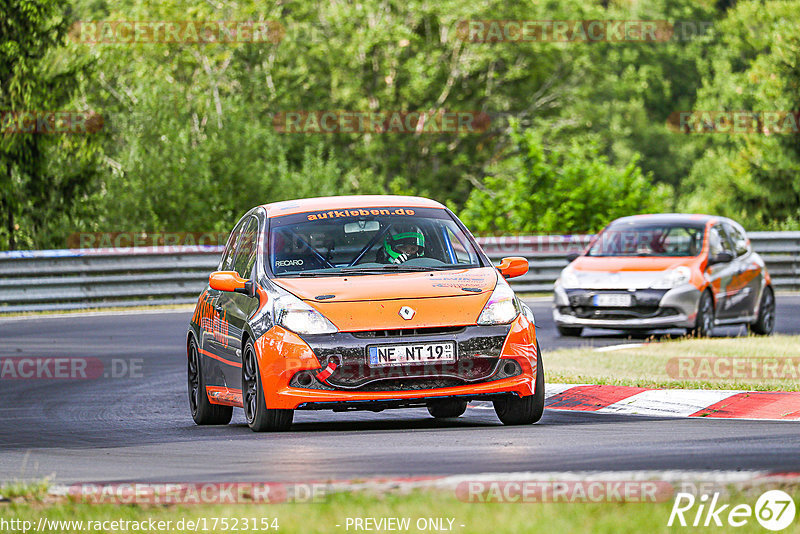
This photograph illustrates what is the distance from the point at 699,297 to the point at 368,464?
436 inches

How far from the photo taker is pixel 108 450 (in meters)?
9.12

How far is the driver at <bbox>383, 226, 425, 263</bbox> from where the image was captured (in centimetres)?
1037

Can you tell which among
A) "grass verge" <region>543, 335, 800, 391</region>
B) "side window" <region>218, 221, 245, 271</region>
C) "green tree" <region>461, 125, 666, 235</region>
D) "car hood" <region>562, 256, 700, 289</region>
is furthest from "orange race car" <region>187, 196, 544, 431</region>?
"green tree" <region>461, 125, 666, 235</region>

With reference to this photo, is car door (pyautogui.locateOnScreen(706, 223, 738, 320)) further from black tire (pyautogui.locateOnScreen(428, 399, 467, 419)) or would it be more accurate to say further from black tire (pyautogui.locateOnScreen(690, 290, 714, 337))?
black tire (pyautogui.locateOnScreen(428, 399, 467, 419))

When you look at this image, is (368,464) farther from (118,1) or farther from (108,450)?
(118,1)

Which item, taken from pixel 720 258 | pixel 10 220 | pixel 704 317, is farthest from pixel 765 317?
pixel 10 220

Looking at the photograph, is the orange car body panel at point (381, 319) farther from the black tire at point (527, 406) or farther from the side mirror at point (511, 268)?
the side mirror at point (511, 268)

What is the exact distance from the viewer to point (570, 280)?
18.8 meters

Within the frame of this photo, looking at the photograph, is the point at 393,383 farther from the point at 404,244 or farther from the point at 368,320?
the point at 404,244

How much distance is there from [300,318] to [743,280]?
10.8m

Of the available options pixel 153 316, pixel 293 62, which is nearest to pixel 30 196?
pixel 153 316

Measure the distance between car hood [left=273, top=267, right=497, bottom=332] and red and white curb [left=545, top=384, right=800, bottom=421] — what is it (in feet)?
5.73

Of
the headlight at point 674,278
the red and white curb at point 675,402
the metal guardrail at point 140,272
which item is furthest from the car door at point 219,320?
the metal guardrail at point 140,272

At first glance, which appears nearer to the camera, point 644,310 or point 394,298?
point 394,298
